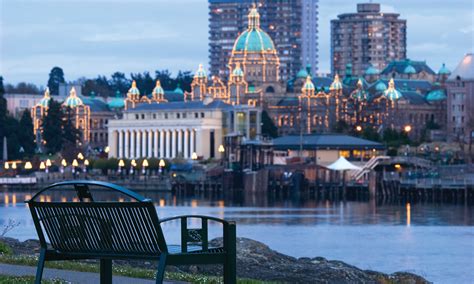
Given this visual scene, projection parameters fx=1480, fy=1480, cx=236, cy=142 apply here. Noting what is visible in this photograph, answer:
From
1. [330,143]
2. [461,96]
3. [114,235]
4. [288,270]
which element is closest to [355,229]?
[288,270]

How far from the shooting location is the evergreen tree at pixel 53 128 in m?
170

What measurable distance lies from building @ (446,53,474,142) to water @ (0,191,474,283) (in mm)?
75743

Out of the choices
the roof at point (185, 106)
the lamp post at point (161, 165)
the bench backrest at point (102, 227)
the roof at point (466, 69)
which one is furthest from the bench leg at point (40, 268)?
the roof at point (466, 69)

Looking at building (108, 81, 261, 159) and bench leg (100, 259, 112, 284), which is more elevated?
bench leg (100, 259, 112, 284)

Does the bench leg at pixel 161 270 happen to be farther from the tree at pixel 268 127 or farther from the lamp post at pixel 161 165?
the tree at pixel 268 127

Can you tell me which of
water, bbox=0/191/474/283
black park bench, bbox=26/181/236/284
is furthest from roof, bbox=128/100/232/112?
black park bench, bbox=26/181/236/284

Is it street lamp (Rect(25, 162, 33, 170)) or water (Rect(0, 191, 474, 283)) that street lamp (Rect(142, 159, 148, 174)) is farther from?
water (Rect(0, 191, 474, 283))

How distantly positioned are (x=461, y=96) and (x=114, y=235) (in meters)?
177

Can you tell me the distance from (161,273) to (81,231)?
1.60m

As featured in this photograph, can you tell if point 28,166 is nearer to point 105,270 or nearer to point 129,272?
point 129,272

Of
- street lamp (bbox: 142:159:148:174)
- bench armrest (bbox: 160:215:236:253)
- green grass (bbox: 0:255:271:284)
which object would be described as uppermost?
bench armrest (bbox: 160:215:236:253)

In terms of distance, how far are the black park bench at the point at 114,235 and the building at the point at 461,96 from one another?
550 feet

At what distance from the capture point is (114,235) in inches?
682

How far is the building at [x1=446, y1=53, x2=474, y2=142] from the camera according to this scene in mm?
187250
